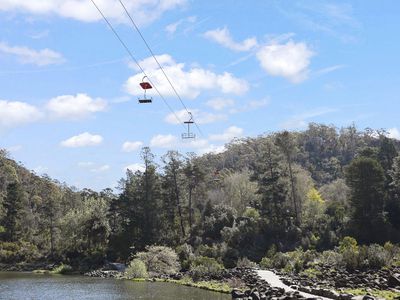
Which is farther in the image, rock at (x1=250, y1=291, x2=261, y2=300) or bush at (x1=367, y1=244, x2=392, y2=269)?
bush at (x1=367, y1=244, x2=392, y2=269)

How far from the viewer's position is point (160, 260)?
5266 cm

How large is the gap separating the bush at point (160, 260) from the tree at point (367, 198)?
19.6 m

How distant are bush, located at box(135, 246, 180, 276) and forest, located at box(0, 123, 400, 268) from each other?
10.7 ft

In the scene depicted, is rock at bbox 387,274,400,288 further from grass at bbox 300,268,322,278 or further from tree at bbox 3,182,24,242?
tree at bbox 3,182,24,242

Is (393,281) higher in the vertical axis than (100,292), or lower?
higher

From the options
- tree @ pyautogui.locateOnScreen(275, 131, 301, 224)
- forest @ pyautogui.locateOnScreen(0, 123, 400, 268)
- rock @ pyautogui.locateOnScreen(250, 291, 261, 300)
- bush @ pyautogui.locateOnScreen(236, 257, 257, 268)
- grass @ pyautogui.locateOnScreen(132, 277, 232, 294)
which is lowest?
grass @ pyautogui.locateOnScreen(132, 277, 232, 294)

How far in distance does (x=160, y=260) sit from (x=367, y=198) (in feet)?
75.8

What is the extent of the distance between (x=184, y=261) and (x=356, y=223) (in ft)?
61.6

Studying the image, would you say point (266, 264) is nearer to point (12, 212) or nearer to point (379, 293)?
point (379, 293)

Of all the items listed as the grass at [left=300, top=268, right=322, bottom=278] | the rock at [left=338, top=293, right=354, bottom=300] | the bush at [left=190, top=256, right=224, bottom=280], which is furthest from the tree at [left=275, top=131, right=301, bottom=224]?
the rock at [left=338, top=293, right=354, bottom=300]

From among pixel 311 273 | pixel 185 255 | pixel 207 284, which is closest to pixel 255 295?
pixel 207 284

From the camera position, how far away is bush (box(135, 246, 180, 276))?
169 feet

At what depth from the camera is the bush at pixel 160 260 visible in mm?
51469

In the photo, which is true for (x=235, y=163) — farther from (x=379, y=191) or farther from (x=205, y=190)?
(x=379, y=191)
